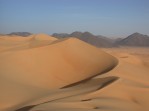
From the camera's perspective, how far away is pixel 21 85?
7.90m

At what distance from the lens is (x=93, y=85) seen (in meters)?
7.42

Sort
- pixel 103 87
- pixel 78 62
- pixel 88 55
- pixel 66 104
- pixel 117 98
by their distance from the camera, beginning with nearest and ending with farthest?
1. pixel 66 104
2. pixel 117 98
3. pixel 103 87
4. pixel 78 62
5. pixel 88 55

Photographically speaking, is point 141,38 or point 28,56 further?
point 141,38

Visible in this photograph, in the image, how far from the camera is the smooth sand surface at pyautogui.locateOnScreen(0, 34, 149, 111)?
563cm

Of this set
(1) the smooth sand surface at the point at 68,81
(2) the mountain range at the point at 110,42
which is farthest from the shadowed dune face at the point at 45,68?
(2) the mountain range at the point at 110,42

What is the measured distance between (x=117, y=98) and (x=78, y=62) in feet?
15.2

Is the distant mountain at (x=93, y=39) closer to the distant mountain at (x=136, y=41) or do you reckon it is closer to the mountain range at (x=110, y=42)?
the mountain range at (x=110, y=42)

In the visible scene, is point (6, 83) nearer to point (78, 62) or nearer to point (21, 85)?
point (21, 85)

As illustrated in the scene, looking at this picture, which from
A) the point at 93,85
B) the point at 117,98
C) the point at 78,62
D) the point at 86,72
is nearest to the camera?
the point at 117,98

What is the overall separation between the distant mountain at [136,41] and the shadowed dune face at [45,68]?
51339 mm

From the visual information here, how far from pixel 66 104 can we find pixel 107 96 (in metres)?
1.09

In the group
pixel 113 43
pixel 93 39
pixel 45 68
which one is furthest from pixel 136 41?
pixel 45 68

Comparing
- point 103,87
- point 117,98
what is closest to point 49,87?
point 103,87

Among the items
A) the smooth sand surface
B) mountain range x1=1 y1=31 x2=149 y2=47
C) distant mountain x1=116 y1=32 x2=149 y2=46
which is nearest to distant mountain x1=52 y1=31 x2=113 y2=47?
mountain range x1=1 y1=31 x2=149 y2=47
